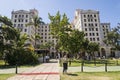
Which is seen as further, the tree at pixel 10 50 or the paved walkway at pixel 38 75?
the tree at pixel 10 50

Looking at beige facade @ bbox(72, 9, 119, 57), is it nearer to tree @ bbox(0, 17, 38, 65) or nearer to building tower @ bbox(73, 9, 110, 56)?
building tower @ bbox(73, 9, 110, 56)

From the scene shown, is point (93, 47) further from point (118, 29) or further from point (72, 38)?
point (72, 38)

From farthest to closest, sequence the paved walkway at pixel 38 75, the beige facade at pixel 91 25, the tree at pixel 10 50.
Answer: the beige facade at pixel 91 25
the tree at pixel 10 50
the paved walkway at pixel 38 75

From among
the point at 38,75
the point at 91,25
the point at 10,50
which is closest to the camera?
the point at 38,75

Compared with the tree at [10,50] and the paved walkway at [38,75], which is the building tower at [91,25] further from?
the paved walkway at [38,75]

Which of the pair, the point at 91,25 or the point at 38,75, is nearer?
the point at 38,75

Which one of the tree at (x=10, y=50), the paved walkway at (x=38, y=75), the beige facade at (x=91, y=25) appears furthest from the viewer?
the beige facade at (x=91, y=25)

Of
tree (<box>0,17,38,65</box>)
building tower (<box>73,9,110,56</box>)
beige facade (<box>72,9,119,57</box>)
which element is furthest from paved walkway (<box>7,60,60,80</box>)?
building tower (<box>73,9,110,56</box>)

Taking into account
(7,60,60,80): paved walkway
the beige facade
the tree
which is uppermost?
the beige facade

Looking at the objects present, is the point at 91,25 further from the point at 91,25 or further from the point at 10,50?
the point at 10,50

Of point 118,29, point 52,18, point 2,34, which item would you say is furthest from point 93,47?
point 2,34

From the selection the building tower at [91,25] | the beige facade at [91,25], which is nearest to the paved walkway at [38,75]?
the beige facade at [91,25]

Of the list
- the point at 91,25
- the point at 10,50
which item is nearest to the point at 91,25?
the point at 91,25

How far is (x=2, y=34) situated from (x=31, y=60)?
7.27 m
